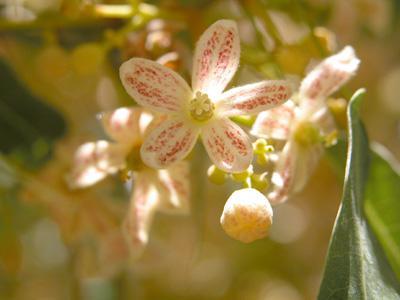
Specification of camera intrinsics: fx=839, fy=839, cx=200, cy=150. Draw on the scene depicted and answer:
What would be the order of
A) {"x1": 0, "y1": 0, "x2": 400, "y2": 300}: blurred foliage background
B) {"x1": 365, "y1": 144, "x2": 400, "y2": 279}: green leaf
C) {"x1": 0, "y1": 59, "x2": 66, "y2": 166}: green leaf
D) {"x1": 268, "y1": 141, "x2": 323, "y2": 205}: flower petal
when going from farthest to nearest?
{"x1": 0, "y1": 59, "x2": 66, "y2": 166}: green leaf
{"x1": 0, "y1": 0, "x2": 400, "y2": 300}: blurred foliage background
{"x1": 365, "y1": 144, "x2": 400, "y2": 279}: green leaf
{"x1": 268, "y1": 141, "x2": 323, "y2": 205}: flower petal

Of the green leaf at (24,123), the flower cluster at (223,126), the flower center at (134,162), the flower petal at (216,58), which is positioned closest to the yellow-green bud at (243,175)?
the flower cluster at (223,126)

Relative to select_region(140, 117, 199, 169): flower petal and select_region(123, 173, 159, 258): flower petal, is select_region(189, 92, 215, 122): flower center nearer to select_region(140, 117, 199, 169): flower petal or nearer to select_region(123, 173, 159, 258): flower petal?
select_region(140, 117, 199, 169): flower petal

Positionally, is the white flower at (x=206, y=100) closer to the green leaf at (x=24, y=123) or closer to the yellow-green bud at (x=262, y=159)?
the yellow-green bud at (x=262, y=159)

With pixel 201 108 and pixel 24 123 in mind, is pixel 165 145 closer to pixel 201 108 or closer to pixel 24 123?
pixel 201 108

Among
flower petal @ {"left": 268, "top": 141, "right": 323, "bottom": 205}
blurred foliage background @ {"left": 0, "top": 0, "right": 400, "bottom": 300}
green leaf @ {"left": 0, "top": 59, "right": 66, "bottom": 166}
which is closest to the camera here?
flower petal @ {"left": 268, "top": 141, "right": 323, "bottom": 205}

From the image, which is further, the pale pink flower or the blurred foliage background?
the blurred foliage background

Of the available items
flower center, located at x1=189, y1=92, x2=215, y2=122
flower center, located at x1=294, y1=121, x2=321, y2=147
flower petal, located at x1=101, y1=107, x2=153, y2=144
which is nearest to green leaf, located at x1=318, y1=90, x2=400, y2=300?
flower center, located at x1=294, y1=121, x2=321, y2=147

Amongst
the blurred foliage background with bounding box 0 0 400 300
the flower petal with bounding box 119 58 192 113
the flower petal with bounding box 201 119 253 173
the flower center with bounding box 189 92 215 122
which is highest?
the flower petal with bounding box 119 58 192 113

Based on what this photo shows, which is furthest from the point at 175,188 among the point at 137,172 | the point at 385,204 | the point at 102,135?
the point at 102,135
